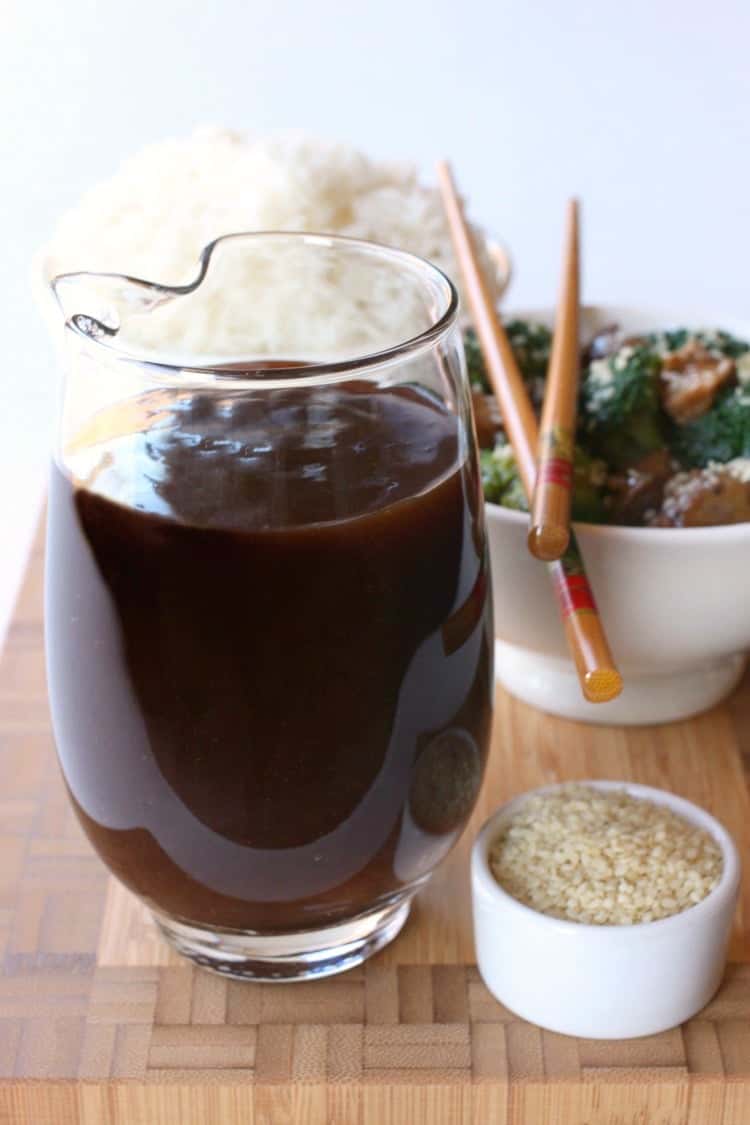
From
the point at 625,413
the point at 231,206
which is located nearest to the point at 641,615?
the point at 625,413

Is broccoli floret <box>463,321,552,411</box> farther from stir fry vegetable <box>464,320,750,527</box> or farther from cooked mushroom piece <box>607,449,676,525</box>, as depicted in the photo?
cooked mushroom piece <box>607,449,676,525</box>

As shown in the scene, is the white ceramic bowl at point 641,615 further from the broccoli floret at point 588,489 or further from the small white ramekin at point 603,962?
the small white ramekin at point 603,962

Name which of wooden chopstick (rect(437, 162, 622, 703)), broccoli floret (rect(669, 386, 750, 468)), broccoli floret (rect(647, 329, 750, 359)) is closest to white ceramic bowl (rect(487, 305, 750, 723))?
wooden chopstick (rect(437, 162, 622, 703))

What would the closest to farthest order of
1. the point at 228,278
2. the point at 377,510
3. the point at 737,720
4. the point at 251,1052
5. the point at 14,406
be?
1. the point at 377,510
2. the point at 251,1052
3. the point at 228,278
4. the point at 737,720
5. the point at 14,406

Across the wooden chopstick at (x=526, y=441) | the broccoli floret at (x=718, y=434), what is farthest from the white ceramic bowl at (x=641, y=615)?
the broccoli floret at (x=718, y=434)

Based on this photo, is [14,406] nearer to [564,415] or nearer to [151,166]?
[151,166]

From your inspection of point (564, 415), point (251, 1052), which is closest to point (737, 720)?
point (564, 415)
